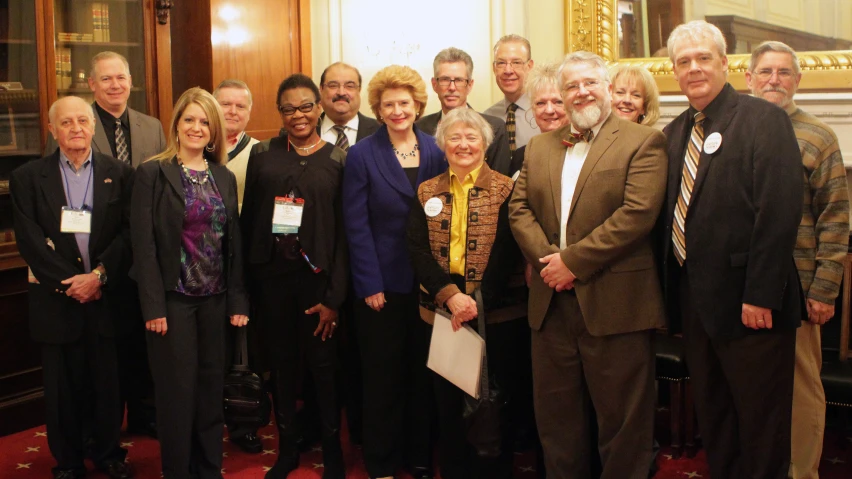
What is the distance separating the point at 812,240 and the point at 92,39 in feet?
12.2

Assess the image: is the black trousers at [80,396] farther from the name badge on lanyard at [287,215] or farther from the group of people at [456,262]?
the name badge on lanyard at [287,215]

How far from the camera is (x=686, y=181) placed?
2.68 metres

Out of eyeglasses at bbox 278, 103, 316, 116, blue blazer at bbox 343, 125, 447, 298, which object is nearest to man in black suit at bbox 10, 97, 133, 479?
eyeglasses at bbox 278, 103, 316, 116

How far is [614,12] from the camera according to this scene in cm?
466

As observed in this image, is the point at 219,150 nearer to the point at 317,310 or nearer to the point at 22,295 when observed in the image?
the point at 317,310

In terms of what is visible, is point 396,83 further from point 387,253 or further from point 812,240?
point 812,240

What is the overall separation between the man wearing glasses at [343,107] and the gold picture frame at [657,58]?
4.68ft

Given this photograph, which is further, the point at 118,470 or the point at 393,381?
the point at 118,470

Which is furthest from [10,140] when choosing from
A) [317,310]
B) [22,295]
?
[317,310]

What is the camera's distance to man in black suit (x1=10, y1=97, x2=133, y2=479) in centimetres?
334

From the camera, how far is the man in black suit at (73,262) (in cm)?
334

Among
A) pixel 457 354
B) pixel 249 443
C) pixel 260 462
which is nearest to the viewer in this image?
pixel 457 354

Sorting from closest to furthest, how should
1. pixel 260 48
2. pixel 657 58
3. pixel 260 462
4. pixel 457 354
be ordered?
1. pixel 457 354
2. pixel 260 462
3. pixel 657 58
4. pixel 260 48

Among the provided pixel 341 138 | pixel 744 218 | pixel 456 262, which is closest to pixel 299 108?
pixel 341 138
